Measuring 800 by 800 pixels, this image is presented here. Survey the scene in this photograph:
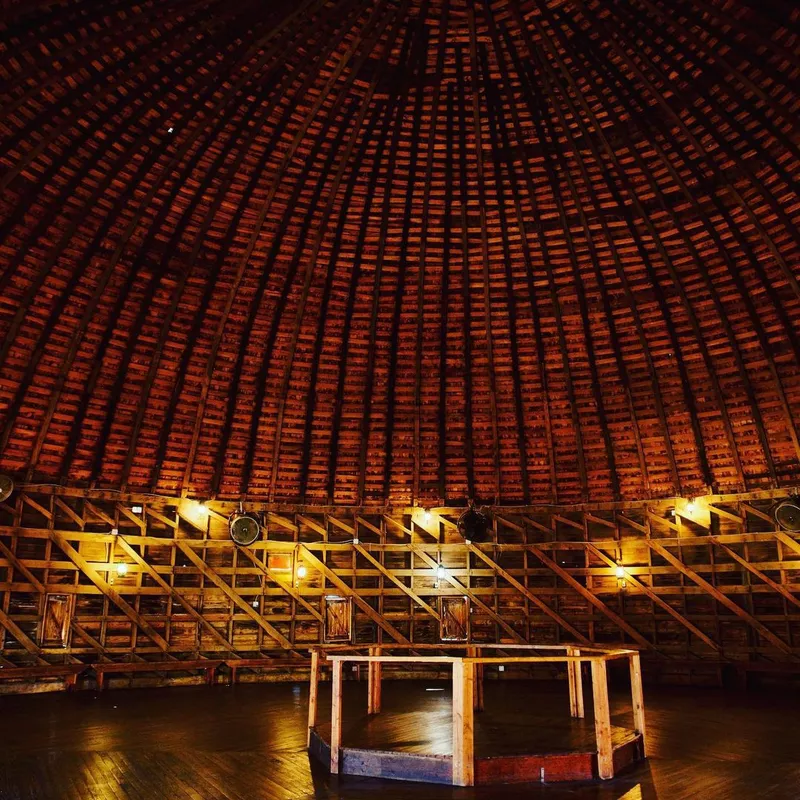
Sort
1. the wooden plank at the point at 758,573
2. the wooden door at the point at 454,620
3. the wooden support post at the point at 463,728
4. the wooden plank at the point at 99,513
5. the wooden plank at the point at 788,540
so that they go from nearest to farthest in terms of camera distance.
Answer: the wooden support post at the point at 463,728 → the wooden plank at the point at 758,573 → the wooden plank at the point at 788,540 → the wooden plank at the point at 99,513 → the wooden door at the point at 454,620

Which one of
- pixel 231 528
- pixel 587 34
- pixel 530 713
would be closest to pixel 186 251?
pixel 231 528

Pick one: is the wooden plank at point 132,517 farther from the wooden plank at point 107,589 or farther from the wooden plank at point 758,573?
the wooden plank at point 758,573

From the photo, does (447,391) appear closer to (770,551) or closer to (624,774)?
(770,551)

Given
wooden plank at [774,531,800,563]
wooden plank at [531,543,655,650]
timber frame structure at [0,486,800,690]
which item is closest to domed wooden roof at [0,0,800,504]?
timber frame structure at [0,486,800,690]

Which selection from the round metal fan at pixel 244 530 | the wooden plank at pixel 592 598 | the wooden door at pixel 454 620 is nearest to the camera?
the wooden plank at pixel 592 598

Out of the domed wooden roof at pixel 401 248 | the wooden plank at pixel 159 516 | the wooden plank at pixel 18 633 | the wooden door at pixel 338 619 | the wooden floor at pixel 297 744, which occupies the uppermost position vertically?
the domed wooden roof at pixel 401 248

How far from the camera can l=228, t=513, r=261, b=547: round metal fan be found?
1591 cm

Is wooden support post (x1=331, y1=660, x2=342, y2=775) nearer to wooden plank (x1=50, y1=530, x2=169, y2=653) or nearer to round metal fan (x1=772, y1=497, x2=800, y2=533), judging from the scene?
wooden plank (x1=50, y1=530, x2=169, y2=653)

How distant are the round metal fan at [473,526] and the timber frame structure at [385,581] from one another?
508 millimetres

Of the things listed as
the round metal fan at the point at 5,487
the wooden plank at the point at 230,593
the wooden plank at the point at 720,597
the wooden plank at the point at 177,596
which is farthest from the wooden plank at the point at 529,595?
the round metal fan at the point at 5,487

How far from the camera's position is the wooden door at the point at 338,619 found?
16.3 meters

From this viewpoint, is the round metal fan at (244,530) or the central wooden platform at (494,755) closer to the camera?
the central wooden platform at (494,755)

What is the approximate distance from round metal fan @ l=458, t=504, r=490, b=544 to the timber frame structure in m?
0.51

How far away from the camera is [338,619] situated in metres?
16.5
